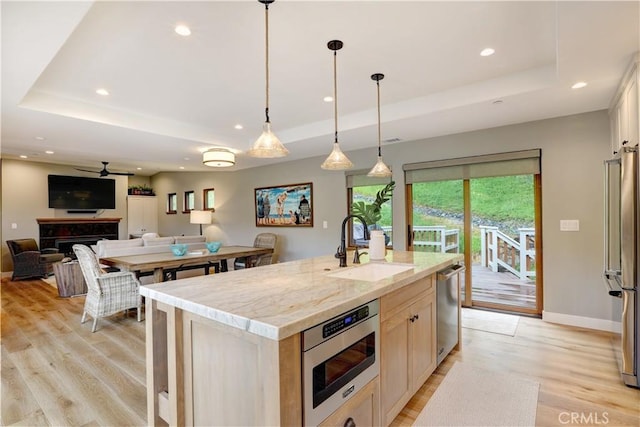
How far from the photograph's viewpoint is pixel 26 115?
3459mm

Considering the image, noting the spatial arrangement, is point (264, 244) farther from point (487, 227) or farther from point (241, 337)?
point (241, 337)

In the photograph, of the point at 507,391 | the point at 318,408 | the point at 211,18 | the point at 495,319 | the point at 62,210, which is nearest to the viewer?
the point at 318,408

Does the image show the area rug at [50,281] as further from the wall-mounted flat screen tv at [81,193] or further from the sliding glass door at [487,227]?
the sliding glass door at [487,227]

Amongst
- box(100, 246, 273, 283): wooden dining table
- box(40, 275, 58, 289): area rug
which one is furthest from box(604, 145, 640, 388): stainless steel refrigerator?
box(40, 275, 58, 289): area rug

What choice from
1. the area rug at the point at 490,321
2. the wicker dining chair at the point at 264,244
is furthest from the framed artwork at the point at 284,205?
the area rug at the point at 490,321

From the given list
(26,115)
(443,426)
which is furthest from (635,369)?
(26,115)

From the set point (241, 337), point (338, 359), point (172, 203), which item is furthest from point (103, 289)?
point (172, 203)

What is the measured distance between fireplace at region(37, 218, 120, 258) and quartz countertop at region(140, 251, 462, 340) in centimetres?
748

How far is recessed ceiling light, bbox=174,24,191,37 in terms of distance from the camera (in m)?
2.23

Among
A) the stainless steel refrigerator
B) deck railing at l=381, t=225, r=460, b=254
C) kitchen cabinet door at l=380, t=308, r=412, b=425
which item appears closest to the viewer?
kitchen cabinet door at l=380, t=308, r=412, b=425

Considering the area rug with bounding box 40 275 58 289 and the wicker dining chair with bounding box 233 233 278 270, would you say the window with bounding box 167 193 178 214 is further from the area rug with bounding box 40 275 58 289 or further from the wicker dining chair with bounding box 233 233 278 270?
the wicker dining chair with bounding box 233 233 278 270

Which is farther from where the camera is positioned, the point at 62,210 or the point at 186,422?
the point at 62,210

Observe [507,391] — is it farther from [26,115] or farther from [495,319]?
[26,115]

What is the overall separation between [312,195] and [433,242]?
240 cm
